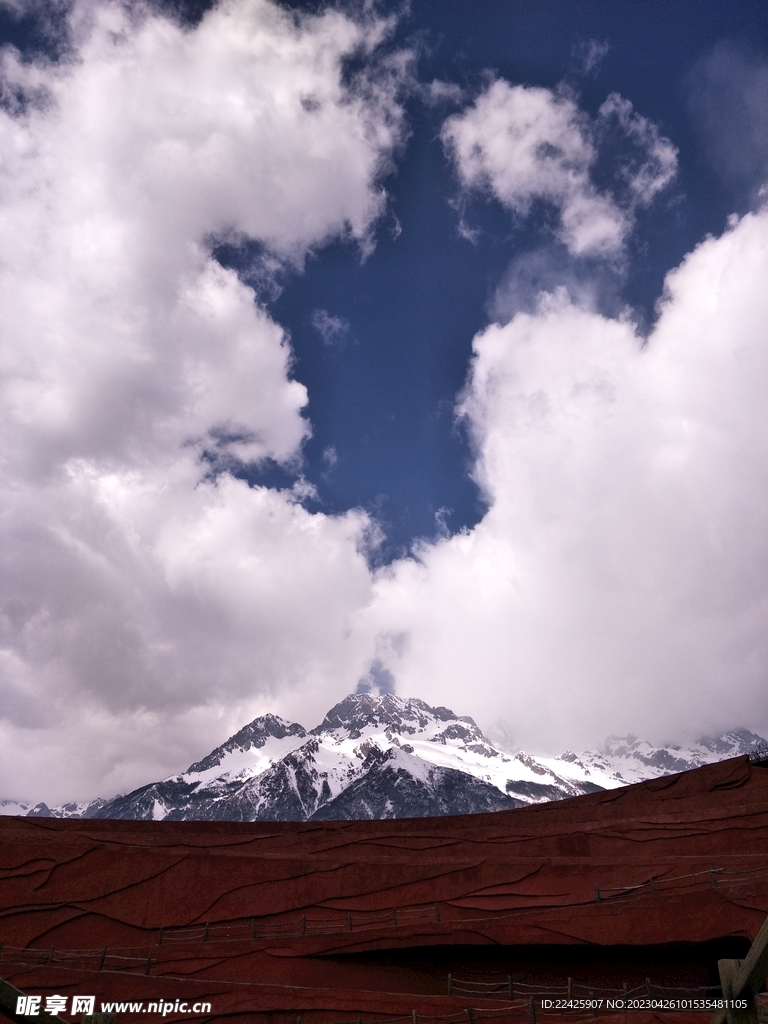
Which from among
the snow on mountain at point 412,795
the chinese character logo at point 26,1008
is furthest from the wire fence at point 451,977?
the snow on mountain at point 412,795

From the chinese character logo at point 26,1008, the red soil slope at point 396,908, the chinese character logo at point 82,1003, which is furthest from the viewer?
the red soil slope at point 396,908

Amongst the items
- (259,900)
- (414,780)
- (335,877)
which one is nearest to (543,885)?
(335,877)

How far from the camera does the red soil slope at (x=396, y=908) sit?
14906 millimetres

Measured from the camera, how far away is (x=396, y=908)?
19016mm

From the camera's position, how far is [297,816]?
184m

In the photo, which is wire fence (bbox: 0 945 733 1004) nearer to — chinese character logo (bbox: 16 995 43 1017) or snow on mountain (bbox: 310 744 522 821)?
chinese character logo (bbox: 16 995 43 1017)

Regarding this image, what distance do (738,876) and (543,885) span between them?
5220 millimetres

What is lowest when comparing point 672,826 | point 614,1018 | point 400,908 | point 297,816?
point 614,1018

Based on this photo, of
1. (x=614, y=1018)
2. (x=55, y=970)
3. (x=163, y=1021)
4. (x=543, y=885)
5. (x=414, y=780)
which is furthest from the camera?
(x=414, y=780)

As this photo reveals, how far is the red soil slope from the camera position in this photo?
587 inches

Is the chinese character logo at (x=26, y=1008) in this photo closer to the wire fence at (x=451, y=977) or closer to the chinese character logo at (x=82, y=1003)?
the chinese character logo at (x=82, y=1003)

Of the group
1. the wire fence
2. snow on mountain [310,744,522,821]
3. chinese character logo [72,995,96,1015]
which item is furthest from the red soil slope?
snow on mountain [310,744,522,821]

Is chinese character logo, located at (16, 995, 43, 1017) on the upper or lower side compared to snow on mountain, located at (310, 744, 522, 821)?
lower

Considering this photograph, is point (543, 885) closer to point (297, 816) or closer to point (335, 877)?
point (335, 877)
